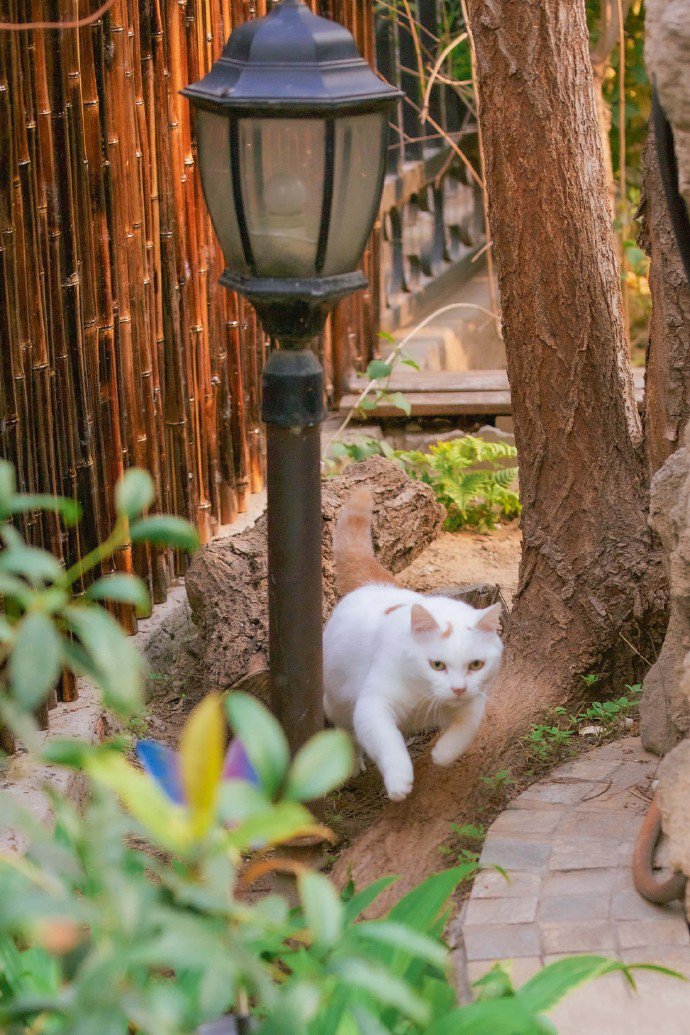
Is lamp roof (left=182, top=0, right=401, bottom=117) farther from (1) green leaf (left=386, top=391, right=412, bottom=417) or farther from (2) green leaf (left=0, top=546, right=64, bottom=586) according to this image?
(1) green leaf (left=386, top=391, right=412, bottom=417)

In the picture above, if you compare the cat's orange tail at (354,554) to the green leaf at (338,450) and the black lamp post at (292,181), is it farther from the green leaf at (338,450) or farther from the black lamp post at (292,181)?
the green leaf at (338,450)

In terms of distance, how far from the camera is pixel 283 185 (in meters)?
2.46

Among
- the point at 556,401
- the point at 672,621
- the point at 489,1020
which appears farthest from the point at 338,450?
the point at 489,1020

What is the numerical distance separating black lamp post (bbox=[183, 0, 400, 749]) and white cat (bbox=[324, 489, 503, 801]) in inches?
29.1

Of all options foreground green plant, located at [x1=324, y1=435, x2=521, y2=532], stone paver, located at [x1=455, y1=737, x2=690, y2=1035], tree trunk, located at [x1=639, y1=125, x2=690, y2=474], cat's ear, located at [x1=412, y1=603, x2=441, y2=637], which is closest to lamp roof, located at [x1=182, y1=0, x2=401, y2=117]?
cat's ear, located at [x1=412, y1=603, x2=441, y2=637]

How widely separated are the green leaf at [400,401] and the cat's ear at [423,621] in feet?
9.17

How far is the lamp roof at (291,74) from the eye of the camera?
2385mm

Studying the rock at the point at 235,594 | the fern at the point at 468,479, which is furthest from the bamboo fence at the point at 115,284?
the fern at the point at 468,479

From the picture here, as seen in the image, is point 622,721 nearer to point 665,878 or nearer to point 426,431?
point 665,878

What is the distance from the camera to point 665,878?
277cm

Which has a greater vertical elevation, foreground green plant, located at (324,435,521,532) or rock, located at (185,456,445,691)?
rock, located at (185,456,445,691)

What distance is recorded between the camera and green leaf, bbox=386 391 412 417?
597cm

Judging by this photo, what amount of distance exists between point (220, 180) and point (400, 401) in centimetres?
350

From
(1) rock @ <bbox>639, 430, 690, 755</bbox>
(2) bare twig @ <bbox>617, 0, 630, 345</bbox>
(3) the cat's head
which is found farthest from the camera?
(2) bare twig @ <bbox>617, 0, 630, 345</bbox>
